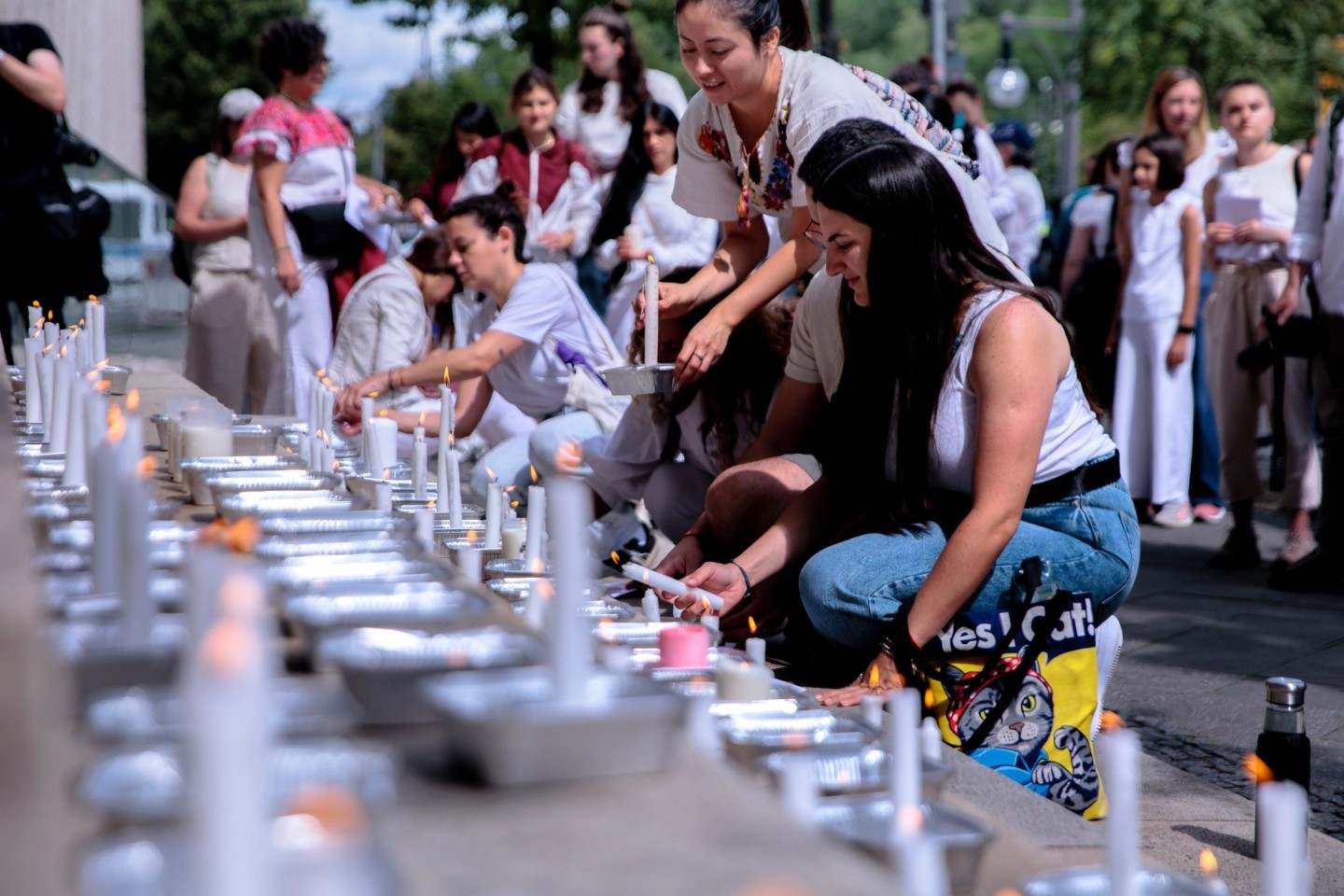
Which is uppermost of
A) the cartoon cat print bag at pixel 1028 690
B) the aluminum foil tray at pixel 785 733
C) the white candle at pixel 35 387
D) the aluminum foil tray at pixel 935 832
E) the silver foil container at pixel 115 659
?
the white candle at pixel 35 387

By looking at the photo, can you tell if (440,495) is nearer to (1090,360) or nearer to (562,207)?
(562,207)

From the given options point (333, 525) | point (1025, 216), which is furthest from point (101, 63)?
point (333, 525)

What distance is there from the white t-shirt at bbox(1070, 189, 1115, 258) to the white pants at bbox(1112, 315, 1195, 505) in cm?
108

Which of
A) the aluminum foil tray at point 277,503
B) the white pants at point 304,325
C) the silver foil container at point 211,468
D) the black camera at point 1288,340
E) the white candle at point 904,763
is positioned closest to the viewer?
the white candle at point 904,763

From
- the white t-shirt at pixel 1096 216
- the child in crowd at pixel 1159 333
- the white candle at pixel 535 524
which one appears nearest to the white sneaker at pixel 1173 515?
the child in crowd at pixel 1159 333

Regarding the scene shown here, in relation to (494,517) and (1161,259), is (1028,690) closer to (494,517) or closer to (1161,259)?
(494,517)

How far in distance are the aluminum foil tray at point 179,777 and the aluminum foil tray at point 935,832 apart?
448 mm

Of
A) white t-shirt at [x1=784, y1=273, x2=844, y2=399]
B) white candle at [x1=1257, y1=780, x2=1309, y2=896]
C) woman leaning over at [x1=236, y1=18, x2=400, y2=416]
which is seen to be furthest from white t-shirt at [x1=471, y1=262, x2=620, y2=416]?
white candle at [x1=1257, y1=780, x2=1309, y2=896]

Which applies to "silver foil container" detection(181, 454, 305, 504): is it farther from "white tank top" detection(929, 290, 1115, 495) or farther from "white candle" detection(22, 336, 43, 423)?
"white tank top" detection(929, 290, 1115, 495)

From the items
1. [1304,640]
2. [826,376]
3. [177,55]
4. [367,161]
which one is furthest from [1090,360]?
[367,161]

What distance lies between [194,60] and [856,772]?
38.8m

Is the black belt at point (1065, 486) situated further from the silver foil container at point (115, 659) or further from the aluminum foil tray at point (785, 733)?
the silver foil container at point (115, 659)

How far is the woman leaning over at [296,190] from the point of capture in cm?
692

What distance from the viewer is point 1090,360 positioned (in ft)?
27.6
